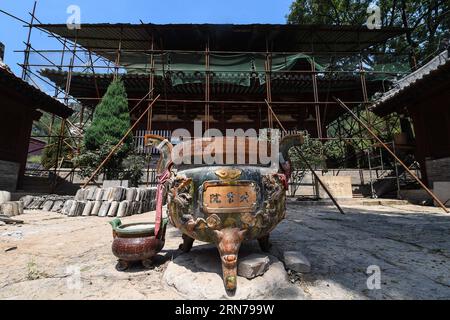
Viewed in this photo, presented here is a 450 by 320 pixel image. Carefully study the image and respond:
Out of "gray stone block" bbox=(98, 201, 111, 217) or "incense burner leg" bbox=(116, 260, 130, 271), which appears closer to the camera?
"incense burner leg" bbox=(116, 260, 130, 271)

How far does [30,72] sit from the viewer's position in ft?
35.7

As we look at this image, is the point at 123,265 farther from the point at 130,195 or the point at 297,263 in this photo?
the point at 130,195

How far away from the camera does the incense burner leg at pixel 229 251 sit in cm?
164

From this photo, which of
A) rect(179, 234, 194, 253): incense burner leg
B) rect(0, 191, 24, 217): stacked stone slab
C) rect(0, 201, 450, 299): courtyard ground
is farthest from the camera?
rect(0, 191, 24, 217): stacked stone slab

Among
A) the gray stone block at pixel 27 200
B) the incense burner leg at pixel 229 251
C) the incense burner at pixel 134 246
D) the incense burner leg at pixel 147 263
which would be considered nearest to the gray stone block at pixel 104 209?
the gray stone block at pixel 27 200

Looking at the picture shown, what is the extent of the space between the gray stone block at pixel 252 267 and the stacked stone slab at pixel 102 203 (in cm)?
481

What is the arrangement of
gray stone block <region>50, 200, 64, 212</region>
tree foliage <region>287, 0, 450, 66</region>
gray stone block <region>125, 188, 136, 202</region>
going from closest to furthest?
gray stone block <region>125, 188, 136, 202</region>, gray stone block <region>50, 200, 64, 212</region>, tree foliage <region>287, 0, 450, 66</region>

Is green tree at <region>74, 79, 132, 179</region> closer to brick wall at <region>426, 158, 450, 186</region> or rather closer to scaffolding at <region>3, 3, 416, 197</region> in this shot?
scaffolding at <region>3, 3, 416, 197</region>

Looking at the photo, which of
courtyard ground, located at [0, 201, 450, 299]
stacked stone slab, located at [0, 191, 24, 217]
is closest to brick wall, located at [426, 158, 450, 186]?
courtyard ground, located at [0, 201, 450, 299]

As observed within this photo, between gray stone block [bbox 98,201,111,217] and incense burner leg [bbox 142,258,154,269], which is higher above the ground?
gray stone block [bbox 98,201,111,217]

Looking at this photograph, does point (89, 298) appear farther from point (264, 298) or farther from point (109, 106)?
point (109, 106)

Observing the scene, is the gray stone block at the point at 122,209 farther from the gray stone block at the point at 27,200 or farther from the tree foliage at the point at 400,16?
the tree foliage at the point at 400,16

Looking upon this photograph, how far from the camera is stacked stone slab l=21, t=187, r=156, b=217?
5.87m
